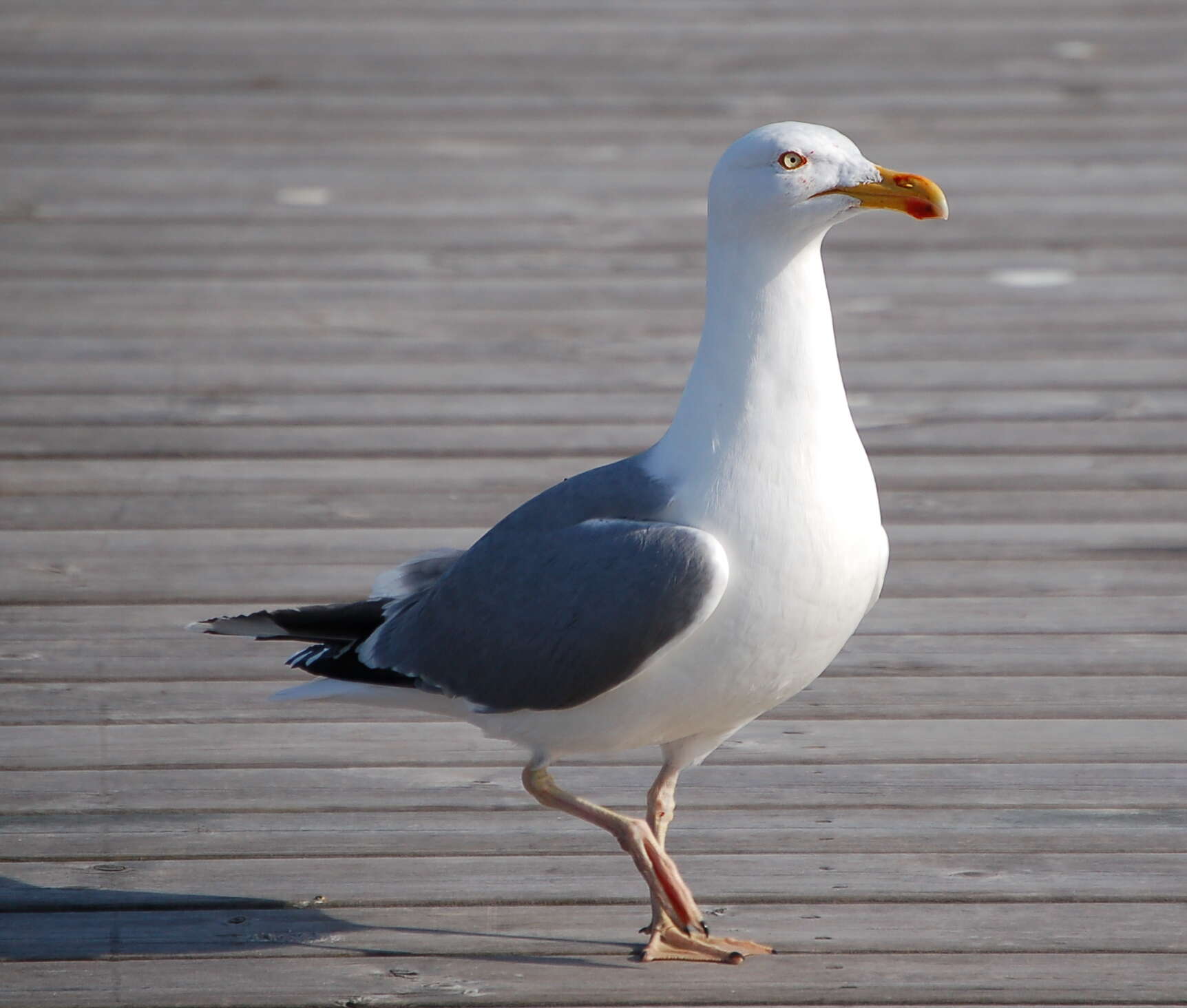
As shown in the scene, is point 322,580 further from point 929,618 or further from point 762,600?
point 762,600

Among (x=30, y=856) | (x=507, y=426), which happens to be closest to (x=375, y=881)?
(x=30, y=856)

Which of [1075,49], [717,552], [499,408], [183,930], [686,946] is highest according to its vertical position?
[1075,49]

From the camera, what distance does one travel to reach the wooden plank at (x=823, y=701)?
3244 mm

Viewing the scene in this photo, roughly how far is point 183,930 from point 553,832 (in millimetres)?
622

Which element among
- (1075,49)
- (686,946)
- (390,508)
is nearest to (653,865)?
(686,946)

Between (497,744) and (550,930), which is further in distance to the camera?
(497,744)

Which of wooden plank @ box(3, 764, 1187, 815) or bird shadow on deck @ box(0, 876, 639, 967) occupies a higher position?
wooden plank @ box(3, 764, 1187, 815)

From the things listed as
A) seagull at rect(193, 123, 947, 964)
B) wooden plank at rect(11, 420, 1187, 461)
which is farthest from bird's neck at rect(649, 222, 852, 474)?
wooden plank at rect(11, 420, 1187, 461)

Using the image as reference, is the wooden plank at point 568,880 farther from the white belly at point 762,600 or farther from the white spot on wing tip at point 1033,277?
the white spot on wing tip at point 1033,277

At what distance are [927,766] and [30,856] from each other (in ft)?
5.00

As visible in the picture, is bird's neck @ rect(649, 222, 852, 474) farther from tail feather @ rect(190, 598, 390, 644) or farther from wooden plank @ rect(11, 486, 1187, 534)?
wooden plank @ rect(11, 486, 1187, 534)

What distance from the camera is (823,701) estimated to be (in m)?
3.32

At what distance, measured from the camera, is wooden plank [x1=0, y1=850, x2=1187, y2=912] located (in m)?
2.69

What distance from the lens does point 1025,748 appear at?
312 centimetres
